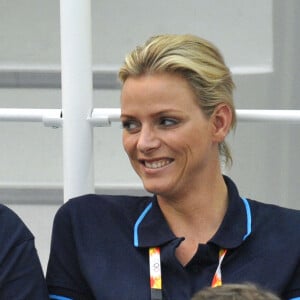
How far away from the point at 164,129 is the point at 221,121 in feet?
0.46

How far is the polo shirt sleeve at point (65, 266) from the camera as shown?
2049 mm

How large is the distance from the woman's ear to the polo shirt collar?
0.49 ft

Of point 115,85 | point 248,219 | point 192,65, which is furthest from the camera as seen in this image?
point 115,85

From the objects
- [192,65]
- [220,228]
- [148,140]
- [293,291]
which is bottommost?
[293,291]

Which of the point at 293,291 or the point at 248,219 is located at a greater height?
the point at 248,219

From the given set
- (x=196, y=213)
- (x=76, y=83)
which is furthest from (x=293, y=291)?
(x=76, y=83)

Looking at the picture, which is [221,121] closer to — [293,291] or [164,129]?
[164,129]

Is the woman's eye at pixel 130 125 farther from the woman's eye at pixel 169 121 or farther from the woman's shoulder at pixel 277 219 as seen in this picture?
→ the woman's shoulder at pixel 277 219

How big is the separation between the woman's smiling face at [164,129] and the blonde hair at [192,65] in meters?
0.02

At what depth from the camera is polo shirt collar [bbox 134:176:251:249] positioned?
6.64 feet

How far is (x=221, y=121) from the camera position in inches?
80.7

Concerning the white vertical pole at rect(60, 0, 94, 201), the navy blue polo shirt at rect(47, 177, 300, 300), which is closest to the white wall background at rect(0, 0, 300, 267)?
the white vertical pole at rect(60, 0, 94, 201)

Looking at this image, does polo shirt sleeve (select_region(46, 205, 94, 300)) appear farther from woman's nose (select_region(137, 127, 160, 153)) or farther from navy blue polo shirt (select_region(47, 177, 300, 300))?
woman's nose (select_region(137, 127, 160, 153))

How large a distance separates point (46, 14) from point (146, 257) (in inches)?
34.4
